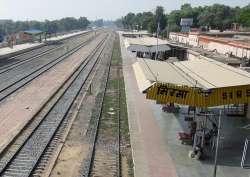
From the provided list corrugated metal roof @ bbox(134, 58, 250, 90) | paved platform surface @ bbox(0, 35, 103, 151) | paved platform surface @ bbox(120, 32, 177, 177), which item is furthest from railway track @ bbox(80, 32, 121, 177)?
paved platform surface @ bbox(0, 35, 103, 151)

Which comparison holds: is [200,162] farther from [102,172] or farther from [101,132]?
[101,132]

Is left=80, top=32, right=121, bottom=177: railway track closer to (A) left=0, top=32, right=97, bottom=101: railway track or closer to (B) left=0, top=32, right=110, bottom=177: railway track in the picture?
(B) left=0, top=32, right=110, bottom=177: railway track

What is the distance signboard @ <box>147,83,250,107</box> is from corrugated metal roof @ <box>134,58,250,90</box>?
222 millimetres

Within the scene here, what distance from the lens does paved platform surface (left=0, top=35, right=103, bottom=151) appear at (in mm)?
21031

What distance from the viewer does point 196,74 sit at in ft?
65.5

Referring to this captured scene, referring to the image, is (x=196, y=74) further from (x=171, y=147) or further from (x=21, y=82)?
(x=21, y=82)

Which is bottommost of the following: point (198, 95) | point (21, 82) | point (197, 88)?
point (21, 82)

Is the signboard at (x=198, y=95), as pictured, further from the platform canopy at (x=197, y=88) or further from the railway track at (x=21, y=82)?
the railway track at (x=21, y=82)

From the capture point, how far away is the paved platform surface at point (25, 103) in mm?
21031

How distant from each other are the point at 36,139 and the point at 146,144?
4.82m

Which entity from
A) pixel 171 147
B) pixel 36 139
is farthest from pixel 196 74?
pixel 36 139

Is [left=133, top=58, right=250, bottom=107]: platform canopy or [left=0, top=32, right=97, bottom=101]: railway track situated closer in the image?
[left=133, top=58, right=250, bottom=107]: platform canopy

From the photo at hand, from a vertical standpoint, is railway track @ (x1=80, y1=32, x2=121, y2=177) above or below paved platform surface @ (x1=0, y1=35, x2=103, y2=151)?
above

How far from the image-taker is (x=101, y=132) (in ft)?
68.5
